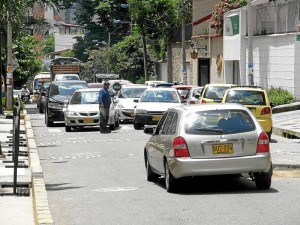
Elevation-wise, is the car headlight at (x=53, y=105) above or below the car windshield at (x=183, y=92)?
below

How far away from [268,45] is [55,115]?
47.3 feet

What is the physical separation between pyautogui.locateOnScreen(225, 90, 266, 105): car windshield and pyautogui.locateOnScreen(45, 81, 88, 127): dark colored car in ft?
35.6

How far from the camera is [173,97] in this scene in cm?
3509

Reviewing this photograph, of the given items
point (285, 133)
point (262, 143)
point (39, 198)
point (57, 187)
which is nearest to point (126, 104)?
point (285, 133)

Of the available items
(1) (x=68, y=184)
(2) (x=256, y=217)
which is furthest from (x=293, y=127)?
(2) (x=256, y=217)

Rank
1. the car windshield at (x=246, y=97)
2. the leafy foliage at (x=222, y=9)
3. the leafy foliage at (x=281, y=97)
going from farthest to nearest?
the leafy foliage at (x=222, y=9), the leafy foliage at (x=281, y=97), the car windshield at (x=246, y=97)

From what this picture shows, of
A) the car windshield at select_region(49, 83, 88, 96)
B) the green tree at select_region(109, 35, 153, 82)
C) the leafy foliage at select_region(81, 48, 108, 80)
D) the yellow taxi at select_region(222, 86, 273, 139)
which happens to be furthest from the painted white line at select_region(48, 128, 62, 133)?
the leafy foliage at select_region(81, 48, 108, 80)

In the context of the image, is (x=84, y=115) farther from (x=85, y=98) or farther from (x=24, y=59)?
(x=24, y=59)

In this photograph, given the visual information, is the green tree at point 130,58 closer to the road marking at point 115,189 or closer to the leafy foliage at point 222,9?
the leafy foliage at point 222,9

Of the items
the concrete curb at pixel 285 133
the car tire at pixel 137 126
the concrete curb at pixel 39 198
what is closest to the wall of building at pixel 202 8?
the car tire at pixel 137 126

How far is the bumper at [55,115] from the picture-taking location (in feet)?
123

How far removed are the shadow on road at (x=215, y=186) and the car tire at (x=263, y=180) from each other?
10cm

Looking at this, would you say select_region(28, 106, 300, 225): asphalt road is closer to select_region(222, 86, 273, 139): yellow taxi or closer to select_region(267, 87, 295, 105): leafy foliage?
select_region(222, 86, 273, 139): yellow taxi

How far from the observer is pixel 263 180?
15406mm
